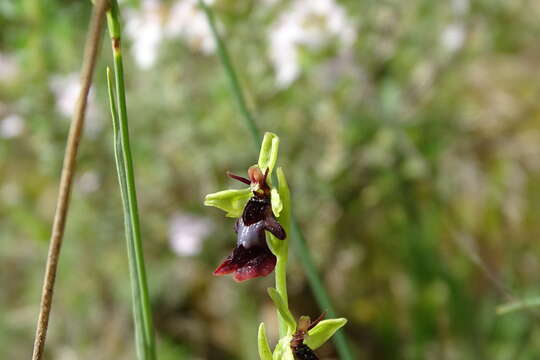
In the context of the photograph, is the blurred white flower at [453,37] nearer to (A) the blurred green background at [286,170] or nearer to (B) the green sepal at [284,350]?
(A) the blurred green background at [286,170]

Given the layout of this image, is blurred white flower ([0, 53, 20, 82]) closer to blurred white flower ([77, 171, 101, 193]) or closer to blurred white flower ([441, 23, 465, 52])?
blurred white flower ([77, 171, 101, 193])

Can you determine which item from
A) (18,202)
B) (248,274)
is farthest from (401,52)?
(248,274)

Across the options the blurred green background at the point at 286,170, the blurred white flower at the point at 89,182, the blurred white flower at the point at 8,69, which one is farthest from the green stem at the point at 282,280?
the blurred white flower at the point at 8,69

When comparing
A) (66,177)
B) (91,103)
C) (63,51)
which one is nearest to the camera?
(66,177)

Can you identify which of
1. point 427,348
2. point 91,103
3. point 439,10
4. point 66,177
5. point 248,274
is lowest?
point 427,348

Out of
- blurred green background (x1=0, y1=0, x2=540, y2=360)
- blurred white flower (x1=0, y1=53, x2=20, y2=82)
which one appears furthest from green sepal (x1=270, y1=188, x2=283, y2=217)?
blurred white flower (x1=0, y1=53, x2=20, y2=82)

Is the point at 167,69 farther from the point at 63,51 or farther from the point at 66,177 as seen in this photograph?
the point at 66,177

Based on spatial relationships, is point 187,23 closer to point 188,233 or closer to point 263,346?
point 188,233
